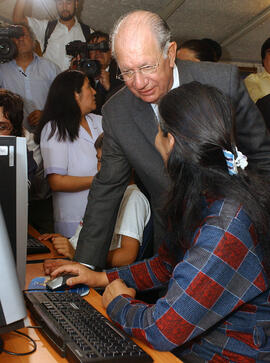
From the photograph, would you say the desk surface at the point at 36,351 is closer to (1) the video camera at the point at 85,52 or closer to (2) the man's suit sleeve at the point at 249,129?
(2) the man's suit sleeve at the point at 249,129

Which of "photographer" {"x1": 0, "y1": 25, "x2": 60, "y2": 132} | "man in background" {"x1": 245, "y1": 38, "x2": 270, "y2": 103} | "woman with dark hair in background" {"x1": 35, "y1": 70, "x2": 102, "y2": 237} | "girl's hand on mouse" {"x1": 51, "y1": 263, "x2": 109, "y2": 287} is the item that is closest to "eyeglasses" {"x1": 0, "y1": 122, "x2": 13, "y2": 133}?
"woman with dark hair in background" {"x1": 35, "y1": 70, "x2": 102, "y2": 237}

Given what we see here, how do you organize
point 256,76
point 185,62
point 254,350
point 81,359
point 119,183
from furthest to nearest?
point 256,76, point 119,183, point 185,62, point 254,350, point 81,359

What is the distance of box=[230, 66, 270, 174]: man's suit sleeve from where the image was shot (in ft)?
4.59

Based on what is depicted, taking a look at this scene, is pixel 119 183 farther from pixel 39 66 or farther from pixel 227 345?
pixel 39 66

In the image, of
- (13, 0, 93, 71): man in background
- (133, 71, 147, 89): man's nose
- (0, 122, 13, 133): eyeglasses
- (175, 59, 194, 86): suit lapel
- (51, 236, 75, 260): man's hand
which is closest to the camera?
(133, 71, 147, 89): man's nose

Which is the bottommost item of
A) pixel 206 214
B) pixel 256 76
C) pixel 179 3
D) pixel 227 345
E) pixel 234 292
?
pixel 227 345

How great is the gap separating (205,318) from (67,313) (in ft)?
1.05

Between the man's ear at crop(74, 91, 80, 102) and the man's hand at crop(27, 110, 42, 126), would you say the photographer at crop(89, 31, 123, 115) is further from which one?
the man's ear at crop(74, 91, 80, 102)

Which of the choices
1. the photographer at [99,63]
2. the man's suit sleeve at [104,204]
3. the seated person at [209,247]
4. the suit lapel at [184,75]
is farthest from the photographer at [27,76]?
the seated person at [209,247]

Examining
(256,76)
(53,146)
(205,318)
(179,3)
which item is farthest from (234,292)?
(179,3)

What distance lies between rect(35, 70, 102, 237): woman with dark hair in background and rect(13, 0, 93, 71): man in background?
0.76 m

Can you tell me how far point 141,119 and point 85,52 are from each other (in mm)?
1740

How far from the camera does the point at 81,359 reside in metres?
0.81

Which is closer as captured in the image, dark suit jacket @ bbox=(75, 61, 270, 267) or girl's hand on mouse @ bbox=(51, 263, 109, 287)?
girl's hand on mouse @ bbox=(51, 263, 109, 287)
